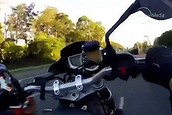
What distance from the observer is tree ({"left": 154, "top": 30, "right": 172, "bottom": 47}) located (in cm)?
205

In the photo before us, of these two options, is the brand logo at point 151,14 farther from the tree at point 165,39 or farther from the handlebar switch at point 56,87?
the handlebar switch at point 56,87

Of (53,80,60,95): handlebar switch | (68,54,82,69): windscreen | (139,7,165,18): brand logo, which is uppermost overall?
(139,7,165,18): brand logo

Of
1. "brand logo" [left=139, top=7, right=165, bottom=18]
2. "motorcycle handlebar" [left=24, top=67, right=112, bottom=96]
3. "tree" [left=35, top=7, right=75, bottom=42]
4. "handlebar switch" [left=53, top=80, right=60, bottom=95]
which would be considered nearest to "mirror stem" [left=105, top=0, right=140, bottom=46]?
"brand logo" [left=139, top=7, right=165, bottom=18]

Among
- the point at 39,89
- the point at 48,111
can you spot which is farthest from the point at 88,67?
the point at 48,111

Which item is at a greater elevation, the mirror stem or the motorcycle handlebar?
the mirror stem

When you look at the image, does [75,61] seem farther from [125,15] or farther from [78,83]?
[125,15]

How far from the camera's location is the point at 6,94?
2102mm

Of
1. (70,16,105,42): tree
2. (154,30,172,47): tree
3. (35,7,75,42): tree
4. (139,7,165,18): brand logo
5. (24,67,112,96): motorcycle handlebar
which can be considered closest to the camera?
(139,7,165,18): brand logo

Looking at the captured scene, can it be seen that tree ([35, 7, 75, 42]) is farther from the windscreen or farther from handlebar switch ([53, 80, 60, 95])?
handlebar switch ([53, 80, 60, 95])

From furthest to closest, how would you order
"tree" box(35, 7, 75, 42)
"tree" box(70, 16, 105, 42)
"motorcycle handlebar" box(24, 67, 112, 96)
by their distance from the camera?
"tree" box(35, 7, 75, 42)
"tree" box(70, 16, 105, 42)
"motorcycle handlebar" box(24, 67, 112, 96)

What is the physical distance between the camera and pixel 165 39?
2.12 m

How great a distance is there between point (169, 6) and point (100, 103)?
24.4 inches

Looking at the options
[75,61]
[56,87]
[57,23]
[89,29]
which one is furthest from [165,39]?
[57,23]

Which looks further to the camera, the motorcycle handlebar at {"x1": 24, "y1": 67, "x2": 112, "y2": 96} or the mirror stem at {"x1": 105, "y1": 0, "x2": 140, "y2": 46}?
the motorcycle handlebar at {"x1": 24, "y1": 67, "x2": 112, "y2": 96}
